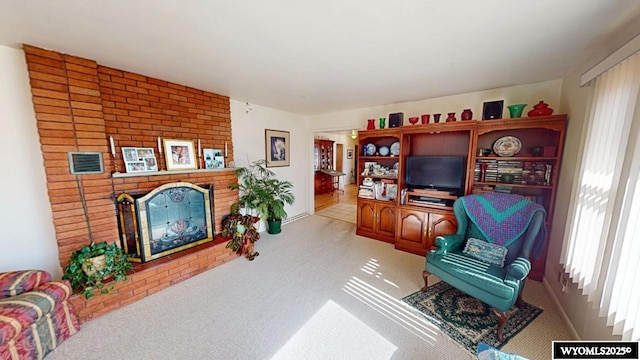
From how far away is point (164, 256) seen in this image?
2.38 metres

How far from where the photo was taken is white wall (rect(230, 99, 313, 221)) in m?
3.41

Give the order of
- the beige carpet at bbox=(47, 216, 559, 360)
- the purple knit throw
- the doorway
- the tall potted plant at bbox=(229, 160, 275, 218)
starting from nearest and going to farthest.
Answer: the beige carpet at bbox=(47, 216, 559, 360) < the purple knit throw < the tall potted plant at bbox=(229, 160, 275, 218) < the doorway

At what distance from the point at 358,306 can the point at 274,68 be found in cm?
245

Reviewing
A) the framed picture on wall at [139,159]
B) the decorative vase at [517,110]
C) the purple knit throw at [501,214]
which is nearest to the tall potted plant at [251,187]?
the framed picture on wall at [139,159]

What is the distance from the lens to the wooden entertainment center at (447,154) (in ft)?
7.65

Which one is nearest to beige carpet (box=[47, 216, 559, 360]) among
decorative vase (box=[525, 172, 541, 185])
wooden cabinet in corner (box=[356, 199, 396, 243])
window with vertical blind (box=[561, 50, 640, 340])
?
window with vertical blind (box=[561, 50, 640, 340])

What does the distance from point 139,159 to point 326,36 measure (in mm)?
2357

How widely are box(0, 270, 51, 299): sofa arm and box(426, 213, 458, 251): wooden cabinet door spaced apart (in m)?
3.89

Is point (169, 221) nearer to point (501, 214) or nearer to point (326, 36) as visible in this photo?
point (326, 36)

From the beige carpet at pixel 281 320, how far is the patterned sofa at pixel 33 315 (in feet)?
0.37

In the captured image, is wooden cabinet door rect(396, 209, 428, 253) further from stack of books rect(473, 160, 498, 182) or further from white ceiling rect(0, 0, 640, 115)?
white ceiling rect(0, 0, 640, 115)

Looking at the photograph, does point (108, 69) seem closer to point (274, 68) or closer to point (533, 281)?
point (274, 68)

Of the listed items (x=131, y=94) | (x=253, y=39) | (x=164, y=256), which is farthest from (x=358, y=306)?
(x=131, y=94)

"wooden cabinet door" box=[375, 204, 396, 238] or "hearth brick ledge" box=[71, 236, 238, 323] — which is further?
"wooden cabinet door" box=[375, 204, 396, 238]
